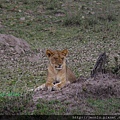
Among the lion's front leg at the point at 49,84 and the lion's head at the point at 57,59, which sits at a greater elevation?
the lion's head at the point at 57,59

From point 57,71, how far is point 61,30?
799 centimetres

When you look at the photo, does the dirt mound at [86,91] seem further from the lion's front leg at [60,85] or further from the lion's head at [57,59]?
the lion's head at [57,59]

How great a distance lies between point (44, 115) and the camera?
240 inches

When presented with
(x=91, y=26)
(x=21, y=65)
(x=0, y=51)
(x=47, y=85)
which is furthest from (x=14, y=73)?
(x=91, y=26)

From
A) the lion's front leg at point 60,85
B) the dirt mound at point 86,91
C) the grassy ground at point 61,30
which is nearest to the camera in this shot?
the dirt mound at point 86,91

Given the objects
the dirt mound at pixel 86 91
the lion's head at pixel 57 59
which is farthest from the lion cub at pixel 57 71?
the dirt mound at pixel 86 91

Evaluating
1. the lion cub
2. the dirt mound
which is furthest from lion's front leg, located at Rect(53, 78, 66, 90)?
the dirt mound

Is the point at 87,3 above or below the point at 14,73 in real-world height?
above

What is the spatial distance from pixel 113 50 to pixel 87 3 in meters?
7.19

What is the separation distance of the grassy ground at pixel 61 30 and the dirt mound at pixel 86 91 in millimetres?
868

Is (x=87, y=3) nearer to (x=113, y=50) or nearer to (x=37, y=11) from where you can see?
(x=37, y=11)

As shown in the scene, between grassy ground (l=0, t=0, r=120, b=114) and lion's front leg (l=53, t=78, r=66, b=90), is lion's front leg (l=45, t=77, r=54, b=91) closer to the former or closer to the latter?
lion's front leg (l=53, t=78, r=66, b=90)

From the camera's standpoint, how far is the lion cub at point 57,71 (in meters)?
7.67

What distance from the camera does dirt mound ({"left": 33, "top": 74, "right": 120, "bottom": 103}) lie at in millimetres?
6879
